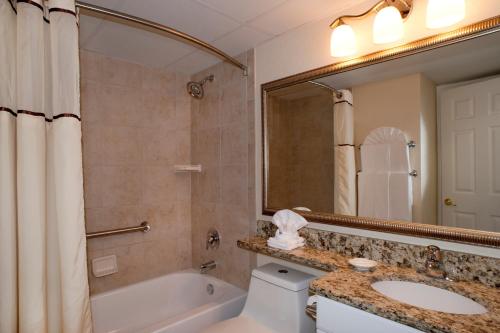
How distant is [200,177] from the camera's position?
2469mm

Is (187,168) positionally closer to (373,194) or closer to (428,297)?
(373,194)

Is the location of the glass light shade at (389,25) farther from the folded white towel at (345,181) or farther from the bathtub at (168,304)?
the bathtub at (168,304)

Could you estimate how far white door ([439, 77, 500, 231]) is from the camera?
109cm

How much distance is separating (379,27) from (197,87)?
1496 mm

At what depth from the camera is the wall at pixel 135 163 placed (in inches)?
81.4

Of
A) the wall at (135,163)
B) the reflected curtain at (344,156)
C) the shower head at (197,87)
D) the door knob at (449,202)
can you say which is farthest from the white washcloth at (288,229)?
the shower head at (197,87)

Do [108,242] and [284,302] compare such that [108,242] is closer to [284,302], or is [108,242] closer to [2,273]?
[2,273]

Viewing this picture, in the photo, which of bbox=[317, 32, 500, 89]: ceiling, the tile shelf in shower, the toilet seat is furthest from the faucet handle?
the tile shelf in shower

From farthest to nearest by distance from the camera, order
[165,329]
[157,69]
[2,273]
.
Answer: [157,69]
[165,329]
[2,273]

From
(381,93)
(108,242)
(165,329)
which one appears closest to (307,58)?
→ (381,93)

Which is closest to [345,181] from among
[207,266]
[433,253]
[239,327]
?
[433,253]

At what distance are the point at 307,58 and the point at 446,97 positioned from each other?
2.53ft

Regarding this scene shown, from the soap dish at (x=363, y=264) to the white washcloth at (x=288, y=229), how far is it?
35 centimetres

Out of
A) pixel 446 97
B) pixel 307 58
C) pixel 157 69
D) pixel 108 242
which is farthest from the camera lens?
pixel 157 69
